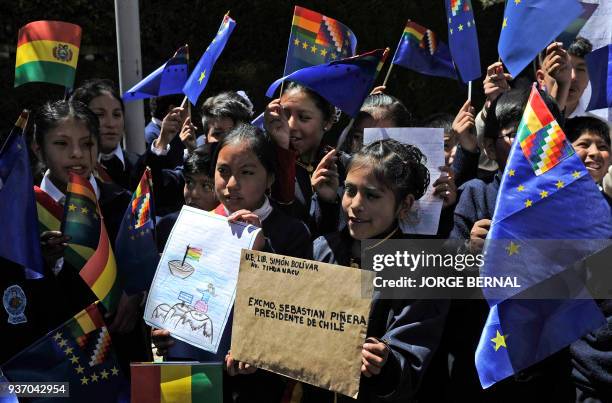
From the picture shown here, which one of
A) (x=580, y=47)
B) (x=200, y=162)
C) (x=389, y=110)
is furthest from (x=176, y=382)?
(x=580, y=47)

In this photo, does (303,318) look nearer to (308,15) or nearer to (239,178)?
(239,178)

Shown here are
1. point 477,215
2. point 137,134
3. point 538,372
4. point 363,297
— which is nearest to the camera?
point 363,297

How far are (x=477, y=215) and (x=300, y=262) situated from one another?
0.85 m

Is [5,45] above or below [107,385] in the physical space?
above

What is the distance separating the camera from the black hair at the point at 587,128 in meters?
3.72

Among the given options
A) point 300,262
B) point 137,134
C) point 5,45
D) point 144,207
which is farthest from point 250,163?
point 5,45

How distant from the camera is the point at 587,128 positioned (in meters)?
3.73

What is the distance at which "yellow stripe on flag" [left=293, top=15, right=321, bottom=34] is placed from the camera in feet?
14.8

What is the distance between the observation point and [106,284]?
3326 millimetres

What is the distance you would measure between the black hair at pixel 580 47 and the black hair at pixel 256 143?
192 cm

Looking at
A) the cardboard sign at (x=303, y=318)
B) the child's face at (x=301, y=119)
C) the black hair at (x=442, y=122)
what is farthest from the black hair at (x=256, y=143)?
the black hair at (x=442, y=122)

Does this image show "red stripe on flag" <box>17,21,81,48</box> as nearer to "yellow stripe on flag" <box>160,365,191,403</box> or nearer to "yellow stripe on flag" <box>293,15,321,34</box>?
"yellow stripe on flag" <box>293,15,321,34</box>

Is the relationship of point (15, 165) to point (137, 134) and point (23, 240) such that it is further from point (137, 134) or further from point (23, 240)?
point (137, 134)

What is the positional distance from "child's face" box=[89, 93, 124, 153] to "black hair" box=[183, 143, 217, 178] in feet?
2.80
